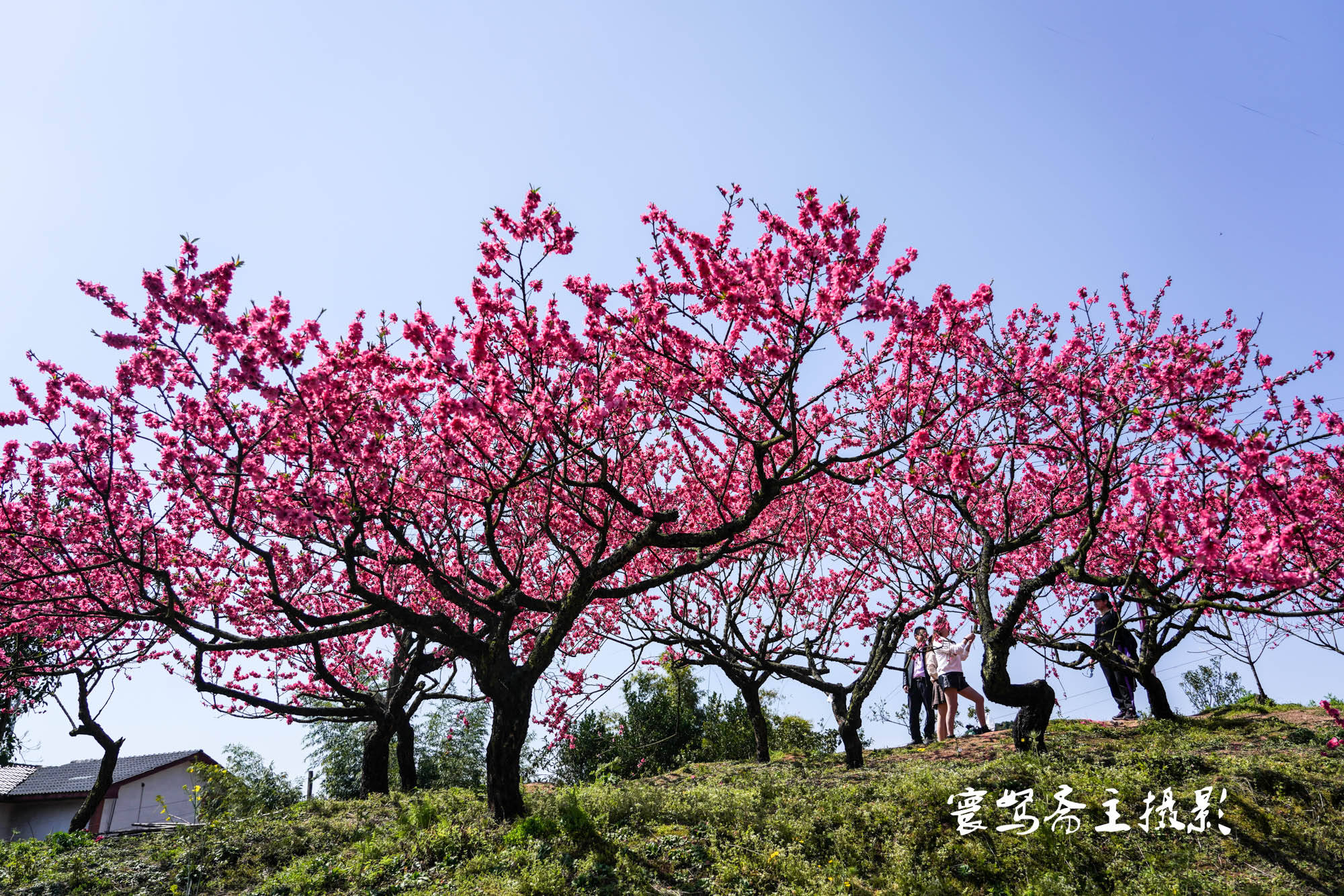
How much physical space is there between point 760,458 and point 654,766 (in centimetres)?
1129

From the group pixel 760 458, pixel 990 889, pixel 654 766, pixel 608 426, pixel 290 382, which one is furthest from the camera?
pixel 654 766

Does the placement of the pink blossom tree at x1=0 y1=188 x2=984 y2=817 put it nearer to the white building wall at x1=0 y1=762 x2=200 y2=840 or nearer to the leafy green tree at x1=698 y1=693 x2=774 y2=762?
the leafy green tree at x1=698 y1=693 x2=774 y2=762

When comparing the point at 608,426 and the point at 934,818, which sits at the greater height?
the point at 608,426

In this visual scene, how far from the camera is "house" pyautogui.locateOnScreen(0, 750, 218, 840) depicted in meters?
22.7

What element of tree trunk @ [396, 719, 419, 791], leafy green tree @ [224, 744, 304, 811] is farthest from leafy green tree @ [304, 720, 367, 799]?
tree trunk @ [396, 719, 419, 791]

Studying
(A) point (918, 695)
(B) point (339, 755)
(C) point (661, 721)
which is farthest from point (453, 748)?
(A) point (918, 695)

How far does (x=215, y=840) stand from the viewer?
7.85 meters

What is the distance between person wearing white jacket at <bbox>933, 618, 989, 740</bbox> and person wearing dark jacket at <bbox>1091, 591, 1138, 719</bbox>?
2056 mm

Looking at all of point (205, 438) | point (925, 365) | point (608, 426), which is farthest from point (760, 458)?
point (205, 438)

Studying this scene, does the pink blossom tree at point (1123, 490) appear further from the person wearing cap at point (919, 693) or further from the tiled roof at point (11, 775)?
the tiled roof at point (11, 775)

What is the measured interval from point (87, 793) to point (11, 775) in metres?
5.72

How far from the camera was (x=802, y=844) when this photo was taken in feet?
21.7

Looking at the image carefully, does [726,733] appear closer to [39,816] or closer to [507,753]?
[507,753]

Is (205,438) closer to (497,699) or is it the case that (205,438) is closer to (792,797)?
(497,699)
